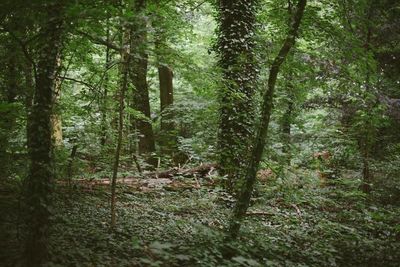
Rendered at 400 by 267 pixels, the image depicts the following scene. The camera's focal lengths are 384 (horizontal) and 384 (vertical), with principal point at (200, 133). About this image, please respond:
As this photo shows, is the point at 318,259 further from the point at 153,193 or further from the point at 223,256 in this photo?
the point at 153,193

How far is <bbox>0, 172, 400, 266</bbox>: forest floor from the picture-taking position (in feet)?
17.1

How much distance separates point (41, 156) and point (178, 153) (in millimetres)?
9661

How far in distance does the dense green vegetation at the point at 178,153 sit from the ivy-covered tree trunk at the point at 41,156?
0.04ft

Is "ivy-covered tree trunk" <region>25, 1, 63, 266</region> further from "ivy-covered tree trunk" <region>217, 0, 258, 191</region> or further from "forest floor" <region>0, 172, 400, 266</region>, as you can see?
"ivy-covered tree trunk" <region>217, 0, 258, 191</region>

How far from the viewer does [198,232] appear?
662 cm

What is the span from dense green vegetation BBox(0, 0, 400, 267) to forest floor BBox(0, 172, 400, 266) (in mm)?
30

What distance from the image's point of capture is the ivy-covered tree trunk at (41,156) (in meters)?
4.38

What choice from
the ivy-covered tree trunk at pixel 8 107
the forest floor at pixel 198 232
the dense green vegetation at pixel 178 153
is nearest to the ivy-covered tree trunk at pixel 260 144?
the dense green vegetation at pixel 178 153

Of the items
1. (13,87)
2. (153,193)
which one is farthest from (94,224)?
(153,193)

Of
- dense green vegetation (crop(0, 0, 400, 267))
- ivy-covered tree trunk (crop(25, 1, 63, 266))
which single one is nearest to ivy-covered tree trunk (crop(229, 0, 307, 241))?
dense green vegetation (crop(0, 0, 400, 267))

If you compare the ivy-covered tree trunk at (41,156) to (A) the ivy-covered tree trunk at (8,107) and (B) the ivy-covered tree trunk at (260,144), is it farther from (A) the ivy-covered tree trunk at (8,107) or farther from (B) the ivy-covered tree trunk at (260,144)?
(B) the ivy-covered tree trunk at (260,144)

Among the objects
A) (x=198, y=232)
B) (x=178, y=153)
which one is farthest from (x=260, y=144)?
(x=178, y=153)

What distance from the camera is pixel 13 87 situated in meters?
6.70

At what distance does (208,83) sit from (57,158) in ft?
12.0
